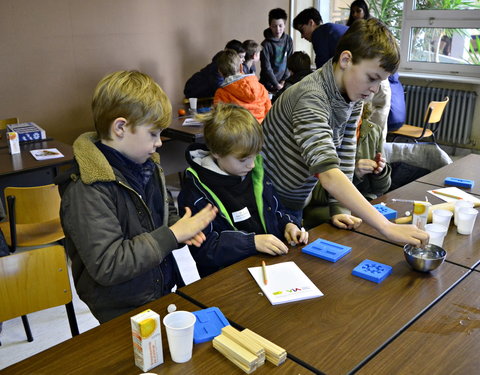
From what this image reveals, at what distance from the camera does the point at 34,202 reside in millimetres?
2713

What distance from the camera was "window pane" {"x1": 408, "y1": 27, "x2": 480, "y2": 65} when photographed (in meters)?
5.64

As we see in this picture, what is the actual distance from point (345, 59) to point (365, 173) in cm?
81

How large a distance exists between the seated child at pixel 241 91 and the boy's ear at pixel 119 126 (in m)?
2.68

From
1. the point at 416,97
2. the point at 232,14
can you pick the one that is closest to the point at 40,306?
the point at 232,14

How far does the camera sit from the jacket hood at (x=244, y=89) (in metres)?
4.04

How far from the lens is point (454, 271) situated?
1490 millimetres

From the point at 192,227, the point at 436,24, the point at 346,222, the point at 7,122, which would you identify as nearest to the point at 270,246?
the point at 192,227

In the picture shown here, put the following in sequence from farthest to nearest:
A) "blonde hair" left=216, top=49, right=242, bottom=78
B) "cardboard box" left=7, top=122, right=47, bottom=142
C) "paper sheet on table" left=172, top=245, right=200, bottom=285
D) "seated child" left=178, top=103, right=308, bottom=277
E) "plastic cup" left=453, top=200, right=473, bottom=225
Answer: "blonde hair" left=216, top=49, right=242, bottom=78
"cardboard box" left=7, top=122, right=47, bottom=142
"paper sheet on table" left=172, top=245, right=200, bottom=285
"plastic cup" left=453, top=200, right=473, bottom=225
"seated child" left=178, top=103, right=308, bottom=277

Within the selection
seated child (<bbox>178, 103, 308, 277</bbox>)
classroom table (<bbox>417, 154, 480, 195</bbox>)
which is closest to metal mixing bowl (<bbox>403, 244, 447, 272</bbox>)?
seated child (<bbox>178, 103, 308, 277</bbox>)

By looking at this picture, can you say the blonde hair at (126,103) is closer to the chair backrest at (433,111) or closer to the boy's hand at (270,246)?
the boy's hand at (270,246)

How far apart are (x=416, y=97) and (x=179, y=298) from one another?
5446 millimetres

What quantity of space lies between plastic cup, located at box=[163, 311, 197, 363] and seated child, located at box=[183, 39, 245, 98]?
3.99m

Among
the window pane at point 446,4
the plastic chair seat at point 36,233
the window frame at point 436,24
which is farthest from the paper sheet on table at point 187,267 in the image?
→ the window pane at point 446,4

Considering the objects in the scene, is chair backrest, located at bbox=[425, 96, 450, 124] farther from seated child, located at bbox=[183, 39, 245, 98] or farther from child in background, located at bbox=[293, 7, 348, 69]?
seated child, located at bbox=[183, 39, 245, 98]
